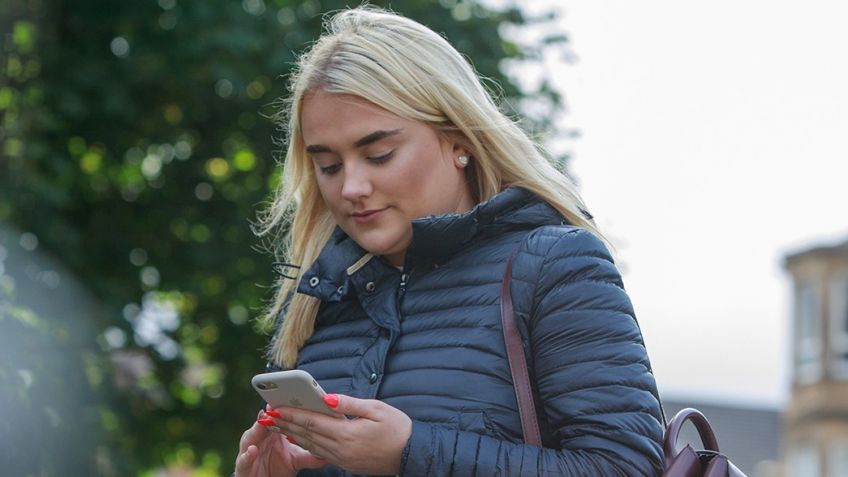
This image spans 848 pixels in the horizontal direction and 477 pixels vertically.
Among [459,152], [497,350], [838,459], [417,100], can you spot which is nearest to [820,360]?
[838,459]

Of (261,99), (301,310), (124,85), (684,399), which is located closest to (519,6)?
(261,99)

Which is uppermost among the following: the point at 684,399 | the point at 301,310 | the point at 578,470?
the point at 301,310

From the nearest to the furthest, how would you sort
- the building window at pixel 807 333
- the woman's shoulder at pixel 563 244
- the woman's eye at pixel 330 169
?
the woman's shoulder at pixel 563 244 < the woman's eye at pixel 330 169 < the building window at pixel 807 333

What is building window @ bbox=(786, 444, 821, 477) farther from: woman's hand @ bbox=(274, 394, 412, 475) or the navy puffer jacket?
woman's hand @ bbox=(274, 394, 412, 475)

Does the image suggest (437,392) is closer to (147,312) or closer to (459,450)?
(459,450)

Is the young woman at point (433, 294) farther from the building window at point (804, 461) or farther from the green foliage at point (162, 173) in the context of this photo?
the building window at point (804, 461)

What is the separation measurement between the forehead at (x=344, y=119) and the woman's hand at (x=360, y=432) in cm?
55

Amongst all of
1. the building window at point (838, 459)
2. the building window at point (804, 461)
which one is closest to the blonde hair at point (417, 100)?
the building window at point (838, 459)

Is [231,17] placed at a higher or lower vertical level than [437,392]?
higher

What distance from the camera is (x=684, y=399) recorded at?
142ft

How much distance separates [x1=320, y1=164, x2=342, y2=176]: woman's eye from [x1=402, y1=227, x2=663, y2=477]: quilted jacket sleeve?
49 centimetres

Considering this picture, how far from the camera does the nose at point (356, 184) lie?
304 cm

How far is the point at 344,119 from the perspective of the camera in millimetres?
3051

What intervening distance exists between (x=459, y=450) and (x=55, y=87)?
8.94 metres
